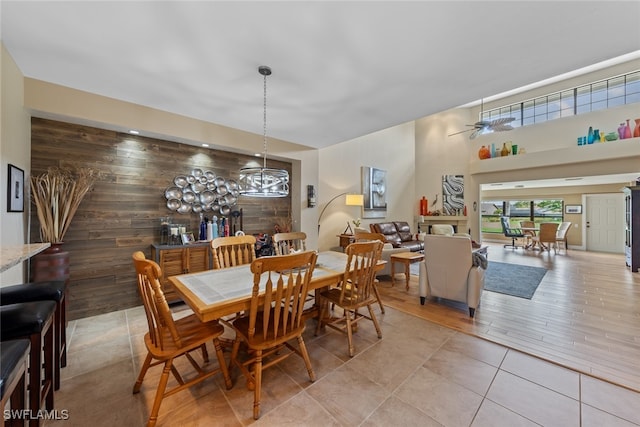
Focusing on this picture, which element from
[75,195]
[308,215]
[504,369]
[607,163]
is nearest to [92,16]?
[75,195]

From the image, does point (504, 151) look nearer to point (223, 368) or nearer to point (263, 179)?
point (263, 179)

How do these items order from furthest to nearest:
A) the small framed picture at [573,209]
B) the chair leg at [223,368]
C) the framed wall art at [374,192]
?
the small framed picture at [573,209], the framed wall art at [374,192], the chair leg at [223,368]

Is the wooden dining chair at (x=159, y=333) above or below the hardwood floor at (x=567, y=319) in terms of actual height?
above

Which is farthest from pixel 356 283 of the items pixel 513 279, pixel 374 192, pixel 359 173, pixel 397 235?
pixel 374 192

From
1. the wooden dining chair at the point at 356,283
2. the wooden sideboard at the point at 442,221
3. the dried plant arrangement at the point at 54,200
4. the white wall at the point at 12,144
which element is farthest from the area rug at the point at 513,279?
the white wall at the point at 12,144

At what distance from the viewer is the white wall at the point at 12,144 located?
6.40ft

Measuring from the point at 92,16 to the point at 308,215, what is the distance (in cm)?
375

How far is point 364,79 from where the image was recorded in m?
2.44

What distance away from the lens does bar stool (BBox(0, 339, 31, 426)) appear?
85 centimetres

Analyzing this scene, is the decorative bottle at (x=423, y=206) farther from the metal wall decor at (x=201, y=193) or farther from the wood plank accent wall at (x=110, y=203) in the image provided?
the wood plank accent wall at (x=110, y=203)

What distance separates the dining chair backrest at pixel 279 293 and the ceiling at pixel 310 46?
1676mm

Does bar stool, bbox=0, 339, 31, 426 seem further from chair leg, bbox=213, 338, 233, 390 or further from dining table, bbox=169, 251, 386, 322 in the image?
chair leg, bbox=213, 338, 233, 390

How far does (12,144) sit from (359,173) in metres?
5.75

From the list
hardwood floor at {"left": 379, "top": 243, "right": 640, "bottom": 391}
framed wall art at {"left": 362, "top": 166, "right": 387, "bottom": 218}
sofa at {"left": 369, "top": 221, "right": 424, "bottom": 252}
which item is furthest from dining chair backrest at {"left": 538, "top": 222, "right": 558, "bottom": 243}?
framed wall art at {"left": 362, "top": 166, "right": 387, "bottom": 218}
